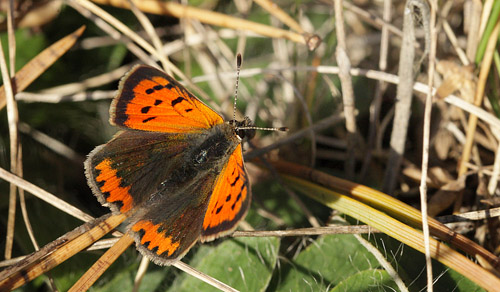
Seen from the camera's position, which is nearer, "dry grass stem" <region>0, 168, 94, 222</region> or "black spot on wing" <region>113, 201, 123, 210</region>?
"black spot on wing" <region>113, 201, 123, 210</region>

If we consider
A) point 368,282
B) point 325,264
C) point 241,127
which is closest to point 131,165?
point 241,127

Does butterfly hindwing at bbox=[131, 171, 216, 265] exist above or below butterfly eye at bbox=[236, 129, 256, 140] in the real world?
below

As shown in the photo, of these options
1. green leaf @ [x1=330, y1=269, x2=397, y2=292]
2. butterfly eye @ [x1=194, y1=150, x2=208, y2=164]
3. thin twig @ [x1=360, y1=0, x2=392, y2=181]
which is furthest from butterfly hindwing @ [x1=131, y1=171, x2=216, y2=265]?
thin twig @ [x1=360, y1=0, x2=392, y2=181]

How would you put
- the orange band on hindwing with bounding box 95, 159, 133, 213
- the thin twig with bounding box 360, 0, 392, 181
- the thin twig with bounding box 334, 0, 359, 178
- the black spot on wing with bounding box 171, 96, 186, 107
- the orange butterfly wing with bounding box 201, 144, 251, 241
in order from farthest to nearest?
the thin twig with bounding box 360, 0, 392, 181 < the thin twig with bounding box 334, 0, 359, 178 < the black spot on wing with bounding box 171, 96, 186, 107 < the orange band on hindwing with bounding box 95, 159, 133, 213 < the orange butterfly wing with bounding box 201, 144, 251, 241

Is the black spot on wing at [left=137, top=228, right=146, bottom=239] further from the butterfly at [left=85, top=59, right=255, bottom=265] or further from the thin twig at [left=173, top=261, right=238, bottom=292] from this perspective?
the thin twig at [left=173, top=261, right=238, bottom=292]

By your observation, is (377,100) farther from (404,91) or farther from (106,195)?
(106,195)

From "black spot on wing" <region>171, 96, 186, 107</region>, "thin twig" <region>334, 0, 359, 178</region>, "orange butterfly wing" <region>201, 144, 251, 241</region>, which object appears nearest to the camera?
"orange butterfly wing" <region>201, 144, 251, 241</region>

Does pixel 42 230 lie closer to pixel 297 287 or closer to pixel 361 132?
pixel 297 287

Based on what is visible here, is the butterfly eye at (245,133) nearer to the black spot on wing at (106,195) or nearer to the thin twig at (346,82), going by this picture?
the thin twig at (346,82)

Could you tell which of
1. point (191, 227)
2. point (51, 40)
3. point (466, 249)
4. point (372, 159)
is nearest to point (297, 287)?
point (191, 227)
